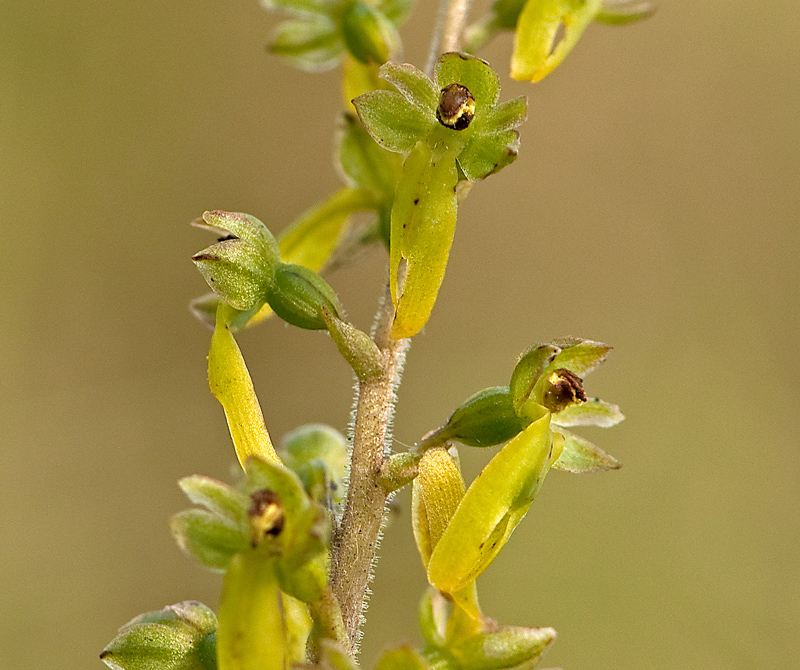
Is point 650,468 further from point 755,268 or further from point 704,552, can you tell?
point 755,268

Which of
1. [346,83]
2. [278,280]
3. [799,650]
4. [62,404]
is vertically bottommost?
[799,650]

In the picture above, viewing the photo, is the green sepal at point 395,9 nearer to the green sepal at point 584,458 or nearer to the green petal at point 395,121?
the green petal at point 395,121

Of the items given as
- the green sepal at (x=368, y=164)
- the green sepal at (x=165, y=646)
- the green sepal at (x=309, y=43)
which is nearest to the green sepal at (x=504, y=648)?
the green sepal at (x=165, y=646)

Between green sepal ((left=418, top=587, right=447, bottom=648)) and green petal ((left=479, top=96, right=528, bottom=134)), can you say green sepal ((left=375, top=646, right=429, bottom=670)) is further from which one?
green petal ((left=479, top=96, right=528, bottom=134))

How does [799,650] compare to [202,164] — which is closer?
[799,650]

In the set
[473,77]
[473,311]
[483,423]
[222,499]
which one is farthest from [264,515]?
[473,311]

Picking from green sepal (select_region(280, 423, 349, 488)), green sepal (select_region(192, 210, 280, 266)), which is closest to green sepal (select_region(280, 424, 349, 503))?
green sepal (select_region(280, 423, 349, 488))

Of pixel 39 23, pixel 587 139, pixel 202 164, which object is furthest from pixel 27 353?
pixel 587 139
